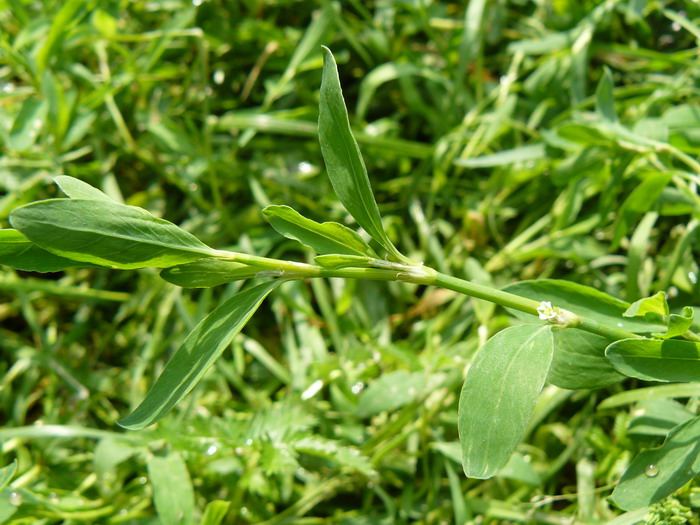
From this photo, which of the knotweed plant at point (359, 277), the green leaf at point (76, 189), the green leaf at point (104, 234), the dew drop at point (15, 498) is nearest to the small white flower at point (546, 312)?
the knotweed plant at point (359, 277)

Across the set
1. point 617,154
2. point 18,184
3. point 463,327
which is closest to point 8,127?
point 18,184

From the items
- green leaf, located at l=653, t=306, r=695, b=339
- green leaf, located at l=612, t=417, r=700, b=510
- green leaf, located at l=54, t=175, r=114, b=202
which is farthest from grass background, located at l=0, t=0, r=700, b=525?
green leaf, located at l=54, t=175, r=114, b=202

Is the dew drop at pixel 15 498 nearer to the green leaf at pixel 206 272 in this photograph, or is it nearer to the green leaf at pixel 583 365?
the green leaf at pixel 206 272

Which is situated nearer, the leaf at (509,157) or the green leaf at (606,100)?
the green leaf at (606,100)

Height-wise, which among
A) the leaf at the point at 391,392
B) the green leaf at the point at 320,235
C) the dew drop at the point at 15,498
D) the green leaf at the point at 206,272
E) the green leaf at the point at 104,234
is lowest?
the dew drop at the point at 15,498

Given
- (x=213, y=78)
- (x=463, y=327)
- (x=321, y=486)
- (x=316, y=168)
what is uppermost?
(x=213, y=78)

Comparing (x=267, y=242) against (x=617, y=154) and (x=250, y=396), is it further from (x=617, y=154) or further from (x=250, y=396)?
(x=617, y=154)

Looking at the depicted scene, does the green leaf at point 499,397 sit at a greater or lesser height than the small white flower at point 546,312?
lesser
